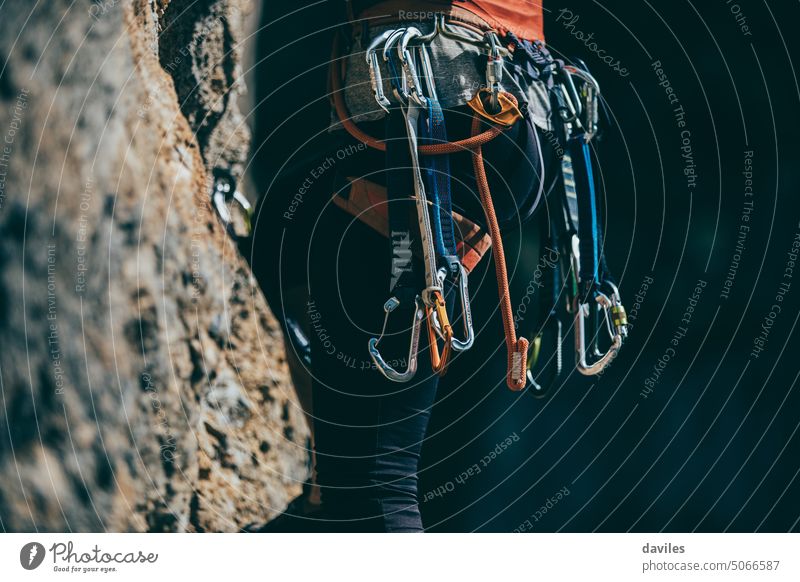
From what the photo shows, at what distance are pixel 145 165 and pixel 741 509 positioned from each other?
117 cm

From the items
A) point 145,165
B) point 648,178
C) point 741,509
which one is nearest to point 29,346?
point 145,165

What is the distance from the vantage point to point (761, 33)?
1.72 meters

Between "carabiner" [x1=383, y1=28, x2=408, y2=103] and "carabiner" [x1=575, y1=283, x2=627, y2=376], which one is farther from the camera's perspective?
"carabiner" [x1=575, y1=283, x2=627, y2=376]
